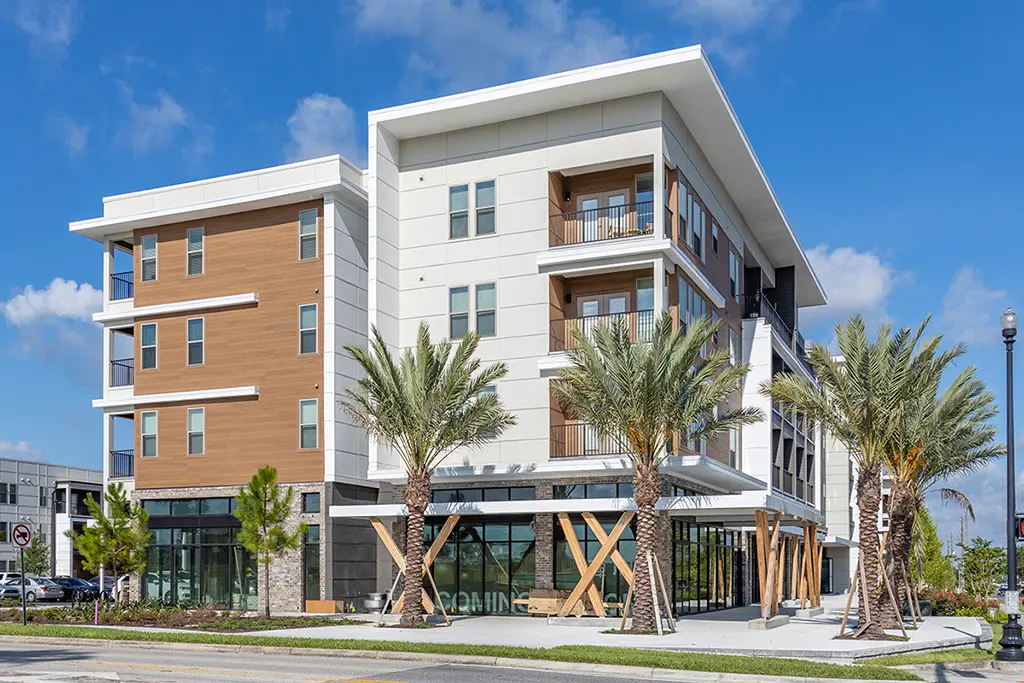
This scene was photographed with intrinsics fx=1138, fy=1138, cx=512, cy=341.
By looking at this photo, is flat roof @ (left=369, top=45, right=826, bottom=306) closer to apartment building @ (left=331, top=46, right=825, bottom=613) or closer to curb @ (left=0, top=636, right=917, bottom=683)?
apartment building @ (left=331, top=46, right=825, bottom=613)

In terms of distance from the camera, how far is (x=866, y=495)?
28969mm

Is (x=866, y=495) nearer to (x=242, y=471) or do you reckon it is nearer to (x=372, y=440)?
(x=372, y=440)

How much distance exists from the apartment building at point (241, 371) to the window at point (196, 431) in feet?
0.16

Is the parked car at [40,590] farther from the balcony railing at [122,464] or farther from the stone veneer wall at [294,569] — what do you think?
the stone veneer wall at [294,569]

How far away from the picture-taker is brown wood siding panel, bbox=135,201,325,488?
37719 millimetres

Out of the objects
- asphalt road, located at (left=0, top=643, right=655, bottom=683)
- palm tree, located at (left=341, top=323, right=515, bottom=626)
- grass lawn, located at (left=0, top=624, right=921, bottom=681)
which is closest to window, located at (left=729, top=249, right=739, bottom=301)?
palm tree, located at (left=341, top=323, right=515, bottom=626)

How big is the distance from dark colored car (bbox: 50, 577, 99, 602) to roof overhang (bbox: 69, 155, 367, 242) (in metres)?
17.7

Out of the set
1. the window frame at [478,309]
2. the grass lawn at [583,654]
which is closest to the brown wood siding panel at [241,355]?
the window frame at [478,309]

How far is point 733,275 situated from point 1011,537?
22.7 m

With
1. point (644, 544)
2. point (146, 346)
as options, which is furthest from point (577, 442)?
point (146, 346)

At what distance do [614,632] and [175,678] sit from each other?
1320 centimetres

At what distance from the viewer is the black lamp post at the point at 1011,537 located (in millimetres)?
22453

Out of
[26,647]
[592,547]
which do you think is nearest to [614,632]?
[592,547]

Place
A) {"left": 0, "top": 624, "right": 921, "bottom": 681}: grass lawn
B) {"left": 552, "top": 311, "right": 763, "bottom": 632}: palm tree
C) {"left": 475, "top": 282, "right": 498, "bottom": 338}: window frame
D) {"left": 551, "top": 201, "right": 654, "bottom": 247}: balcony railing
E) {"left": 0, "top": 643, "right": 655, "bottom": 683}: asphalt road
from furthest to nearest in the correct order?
1. {"left": 475, "top": 282, "right": 498, "bottom": 338}: window frame
2. {"left": 551, "top": 201, "right": 654, "bottom": 247}: balcony railing
3. {"left": 552, "top": 311, "right": 763, "bottom": 632}: palm tree
4. {"left": 0, "top": 624, "right": 921, "bottom": 681}: grass lawn
5. {"left": 0, "top": 643, "right": 655, "bottom": 683}: asphalt road
